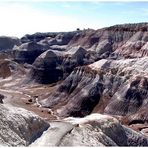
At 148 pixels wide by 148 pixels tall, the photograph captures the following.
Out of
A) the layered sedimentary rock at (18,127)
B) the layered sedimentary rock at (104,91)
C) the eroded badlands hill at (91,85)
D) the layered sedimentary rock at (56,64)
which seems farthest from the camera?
the layered sedimentary rock at (56,64)

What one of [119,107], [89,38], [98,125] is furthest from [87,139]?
[89,38]

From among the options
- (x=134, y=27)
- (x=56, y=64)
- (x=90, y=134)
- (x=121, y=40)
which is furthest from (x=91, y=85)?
(x=134, y=27)

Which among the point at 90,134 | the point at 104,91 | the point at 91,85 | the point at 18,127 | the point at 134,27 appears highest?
the point at 134,27

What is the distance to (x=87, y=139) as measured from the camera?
51.2 meters

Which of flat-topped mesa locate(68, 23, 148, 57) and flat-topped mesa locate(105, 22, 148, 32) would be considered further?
flat-topped mesa locate(105, 22, 148, 32)

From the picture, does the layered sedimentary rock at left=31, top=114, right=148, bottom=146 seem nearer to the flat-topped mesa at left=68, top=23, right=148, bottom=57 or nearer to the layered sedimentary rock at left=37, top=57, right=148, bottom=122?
the layered sedimentary rock at left=37, top=57, right=148, bottom=122

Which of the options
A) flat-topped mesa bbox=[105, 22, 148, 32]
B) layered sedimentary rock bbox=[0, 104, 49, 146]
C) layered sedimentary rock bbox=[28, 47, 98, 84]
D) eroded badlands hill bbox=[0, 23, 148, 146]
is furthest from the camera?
flat-topped mesa bbox=[105, 22, 148, 32]

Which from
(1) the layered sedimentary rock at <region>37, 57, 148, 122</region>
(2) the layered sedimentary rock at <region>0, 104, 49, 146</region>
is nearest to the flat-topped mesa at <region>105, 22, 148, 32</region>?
(1) the layered sedimentary rock at <region>37, 57, 148, 122</region>

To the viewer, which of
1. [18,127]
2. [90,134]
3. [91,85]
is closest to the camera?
[18,127]

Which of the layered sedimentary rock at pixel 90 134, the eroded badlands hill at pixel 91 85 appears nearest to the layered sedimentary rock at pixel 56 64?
the eroded badlands hill at pixel 91 85

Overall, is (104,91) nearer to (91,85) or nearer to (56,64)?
(91,85)

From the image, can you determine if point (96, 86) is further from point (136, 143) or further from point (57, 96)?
point (136, 143)

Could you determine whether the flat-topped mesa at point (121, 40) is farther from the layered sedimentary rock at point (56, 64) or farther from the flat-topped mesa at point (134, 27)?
the layered sedimentary rock at point (56, 64)

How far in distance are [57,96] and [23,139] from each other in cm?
7457
